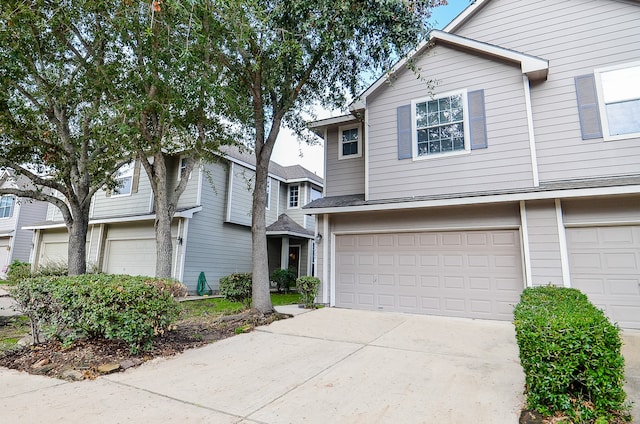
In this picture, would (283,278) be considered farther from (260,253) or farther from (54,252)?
(54,252)

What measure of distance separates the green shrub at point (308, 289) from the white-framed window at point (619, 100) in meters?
7.24

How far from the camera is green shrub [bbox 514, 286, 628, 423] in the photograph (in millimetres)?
2805

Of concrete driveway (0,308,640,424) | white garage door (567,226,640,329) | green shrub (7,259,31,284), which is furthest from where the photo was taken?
green shrub (7,259,31,284)

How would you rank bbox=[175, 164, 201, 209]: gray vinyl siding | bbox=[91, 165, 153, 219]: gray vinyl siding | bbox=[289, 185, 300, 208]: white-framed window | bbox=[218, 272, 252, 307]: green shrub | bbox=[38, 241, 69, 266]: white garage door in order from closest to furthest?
bbox=[218, 272, 252, 307]: green shrub, bbox=[175, 164, 201, 209]: gray vinyl siding, bbox=[91, 165, 153, 219]: gray vinyl siding, bbox=[38, 241, 69, 266]: white garage door, bbox=[289, 185, 300, 208]: white-framed window

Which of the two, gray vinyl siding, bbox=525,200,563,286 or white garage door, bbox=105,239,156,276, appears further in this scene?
white garage door, bbox=105,239,156,276

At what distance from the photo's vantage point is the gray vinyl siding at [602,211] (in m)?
6.63

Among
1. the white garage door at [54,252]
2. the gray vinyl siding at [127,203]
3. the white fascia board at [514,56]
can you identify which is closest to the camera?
the white fascia board at [514,56]

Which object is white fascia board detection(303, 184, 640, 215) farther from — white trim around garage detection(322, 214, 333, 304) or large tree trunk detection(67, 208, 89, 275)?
large tree trunk detection(67, 208, 89, 275)

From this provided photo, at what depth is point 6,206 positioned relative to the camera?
66.7 feet

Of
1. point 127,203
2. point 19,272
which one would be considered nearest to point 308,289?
point 127,203

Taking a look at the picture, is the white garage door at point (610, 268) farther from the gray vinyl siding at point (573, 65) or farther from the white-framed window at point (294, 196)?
the white-framed window at point (294, 196)

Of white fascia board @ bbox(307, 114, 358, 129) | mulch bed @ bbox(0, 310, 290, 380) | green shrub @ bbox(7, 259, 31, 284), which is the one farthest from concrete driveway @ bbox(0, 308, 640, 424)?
green shrub @ bbox(7, 259, 31, 284)

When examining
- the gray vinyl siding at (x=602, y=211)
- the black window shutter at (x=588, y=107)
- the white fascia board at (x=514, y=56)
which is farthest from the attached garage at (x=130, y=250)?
the black window shutter at (x=588, y=107)

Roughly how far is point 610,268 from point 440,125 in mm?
4619
